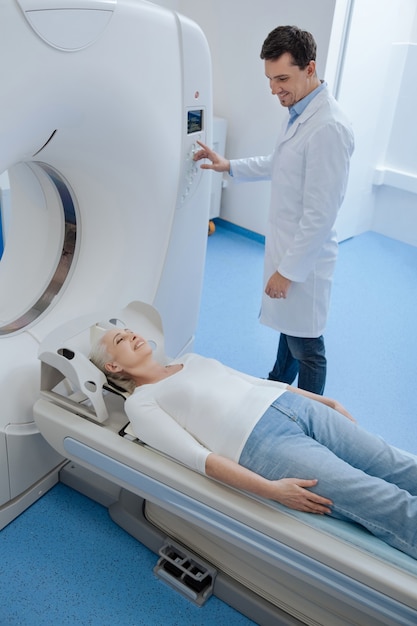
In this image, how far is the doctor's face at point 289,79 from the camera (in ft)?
5.19

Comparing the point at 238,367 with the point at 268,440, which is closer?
the point at 268,440

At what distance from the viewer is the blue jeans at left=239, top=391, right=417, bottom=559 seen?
1.19 metres

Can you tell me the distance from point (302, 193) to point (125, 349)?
664 mm

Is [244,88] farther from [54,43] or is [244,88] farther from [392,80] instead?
[54,43]

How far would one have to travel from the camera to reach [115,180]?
1550 mm

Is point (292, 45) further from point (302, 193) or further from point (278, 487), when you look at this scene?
point (278, 487)

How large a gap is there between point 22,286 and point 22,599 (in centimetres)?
80

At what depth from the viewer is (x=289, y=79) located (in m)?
1.61

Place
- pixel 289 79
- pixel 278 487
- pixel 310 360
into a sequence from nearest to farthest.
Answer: pixel 278 487 → pixel 289 79 → pixel 310 360

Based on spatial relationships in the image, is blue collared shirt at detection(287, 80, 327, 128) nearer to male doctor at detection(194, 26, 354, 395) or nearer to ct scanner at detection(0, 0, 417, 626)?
male doctor at detection(194, 26, 354, 395)

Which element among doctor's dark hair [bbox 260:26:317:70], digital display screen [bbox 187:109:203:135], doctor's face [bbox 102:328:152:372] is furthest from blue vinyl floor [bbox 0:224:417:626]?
doctor's dark hair [bbox 260:26:317:70]

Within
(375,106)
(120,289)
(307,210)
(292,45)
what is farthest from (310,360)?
(375,106)

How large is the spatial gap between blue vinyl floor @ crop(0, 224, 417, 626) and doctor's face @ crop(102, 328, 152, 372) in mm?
459

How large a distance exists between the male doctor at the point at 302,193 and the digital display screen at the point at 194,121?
2.1 inches
